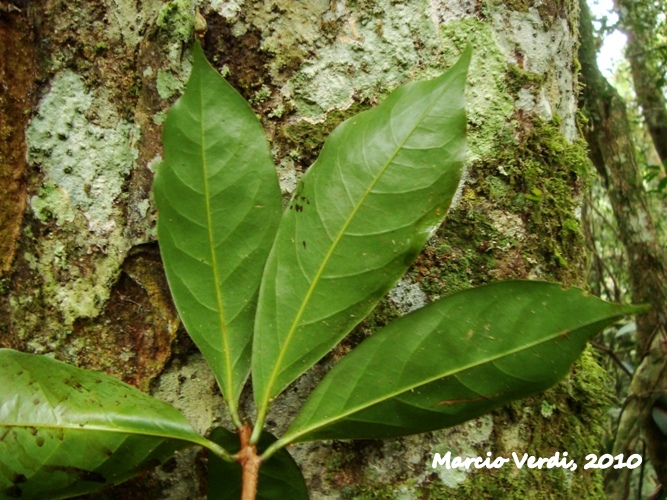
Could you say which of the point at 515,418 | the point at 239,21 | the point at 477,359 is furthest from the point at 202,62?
the point at 515,418

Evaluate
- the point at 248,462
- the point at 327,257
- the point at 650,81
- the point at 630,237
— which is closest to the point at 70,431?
the point at 248,462

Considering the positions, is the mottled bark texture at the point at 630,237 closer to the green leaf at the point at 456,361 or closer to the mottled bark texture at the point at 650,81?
the mottled bark texture at the point at 650,81

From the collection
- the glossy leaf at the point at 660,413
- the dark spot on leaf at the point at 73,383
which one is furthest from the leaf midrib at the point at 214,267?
the glossy leaf at the point at 660,413

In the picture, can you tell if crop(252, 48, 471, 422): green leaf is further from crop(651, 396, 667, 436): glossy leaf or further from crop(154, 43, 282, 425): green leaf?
crop(651, 396, 667, 436): glossy leaf

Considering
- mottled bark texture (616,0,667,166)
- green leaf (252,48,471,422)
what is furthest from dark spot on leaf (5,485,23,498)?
mottled bark texture (616,0,667,166)

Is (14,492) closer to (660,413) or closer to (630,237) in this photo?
(660,413)

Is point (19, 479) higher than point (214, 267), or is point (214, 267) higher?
point (214, 267)

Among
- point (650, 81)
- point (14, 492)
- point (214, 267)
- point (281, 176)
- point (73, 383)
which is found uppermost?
point (650, 81)
